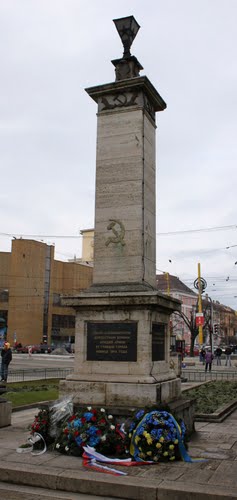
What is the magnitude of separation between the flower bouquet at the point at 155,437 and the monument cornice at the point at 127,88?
6.01 metres

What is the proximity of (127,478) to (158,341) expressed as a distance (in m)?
2.85

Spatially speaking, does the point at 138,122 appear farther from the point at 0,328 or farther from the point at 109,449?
the point at 0,328

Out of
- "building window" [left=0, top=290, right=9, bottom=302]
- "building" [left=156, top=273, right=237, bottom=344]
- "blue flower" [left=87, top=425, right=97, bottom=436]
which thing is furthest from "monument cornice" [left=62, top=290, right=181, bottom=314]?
"building" [left=156, top=273, right=237, bottom=344]

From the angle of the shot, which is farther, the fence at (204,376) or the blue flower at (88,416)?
the fence at (204,376)

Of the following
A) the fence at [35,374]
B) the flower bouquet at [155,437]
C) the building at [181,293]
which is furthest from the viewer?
the building at [181,293]

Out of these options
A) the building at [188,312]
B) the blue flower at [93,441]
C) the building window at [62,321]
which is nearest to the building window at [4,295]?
the building window at [62,321]

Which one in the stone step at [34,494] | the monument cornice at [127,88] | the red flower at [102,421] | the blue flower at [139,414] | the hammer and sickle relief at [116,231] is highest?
the monument cornice at [127,88]

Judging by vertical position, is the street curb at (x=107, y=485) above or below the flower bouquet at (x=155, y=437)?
below

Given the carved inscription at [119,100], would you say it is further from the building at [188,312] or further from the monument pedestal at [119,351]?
the building at [188,312]

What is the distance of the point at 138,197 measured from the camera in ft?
28.7

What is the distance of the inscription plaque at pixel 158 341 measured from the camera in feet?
27.1

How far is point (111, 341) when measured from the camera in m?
8.18

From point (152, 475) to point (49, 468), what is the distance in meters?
1.38

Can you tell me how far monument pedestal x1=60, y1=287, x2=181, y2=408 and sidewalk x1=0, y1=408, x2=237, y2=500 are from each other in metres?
1.15
